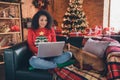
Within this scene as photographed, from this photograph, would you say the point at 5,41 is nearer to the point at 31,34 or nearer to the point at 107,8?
the point at 31,34

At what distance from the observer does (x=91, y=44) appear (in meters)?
2.34

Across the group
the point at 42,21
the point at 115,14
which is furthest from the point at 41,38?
the point at 115,14

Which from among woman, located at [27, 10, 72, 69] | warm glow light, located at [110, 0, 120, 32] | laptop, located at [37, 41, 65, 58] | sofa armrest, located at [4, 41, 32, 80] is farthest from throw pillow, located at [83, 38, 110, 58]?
warm glow light, located at [110, 0, 120, 32]

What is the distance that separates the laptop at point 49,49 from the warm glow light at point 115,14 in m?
3.22

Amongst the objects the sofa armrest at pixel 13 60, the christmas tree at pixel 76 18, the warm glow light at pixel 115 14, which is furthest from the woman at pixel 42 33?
the warm glow light at pixel 115 14

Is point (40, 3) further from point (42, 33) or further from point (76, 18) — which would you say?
point (42, 33)

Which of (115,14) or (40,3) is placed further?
(40,3)

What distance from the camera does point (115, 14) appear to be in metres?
5.05

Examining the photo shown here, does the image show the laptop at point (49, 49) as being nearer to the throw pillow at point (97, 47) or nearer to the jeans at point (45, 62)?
the jeans at point (45, 62)

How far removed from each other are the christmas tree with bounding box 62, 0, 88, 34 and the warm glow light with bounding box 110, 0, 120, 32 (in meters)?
0.92

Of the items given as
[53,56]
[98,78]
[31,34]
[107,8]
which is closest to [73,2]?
[107,8]

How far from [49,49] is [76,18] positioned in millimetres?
2674

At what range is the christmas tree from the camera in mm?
4660

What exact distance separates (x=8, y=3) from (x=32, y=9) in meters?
1.27
